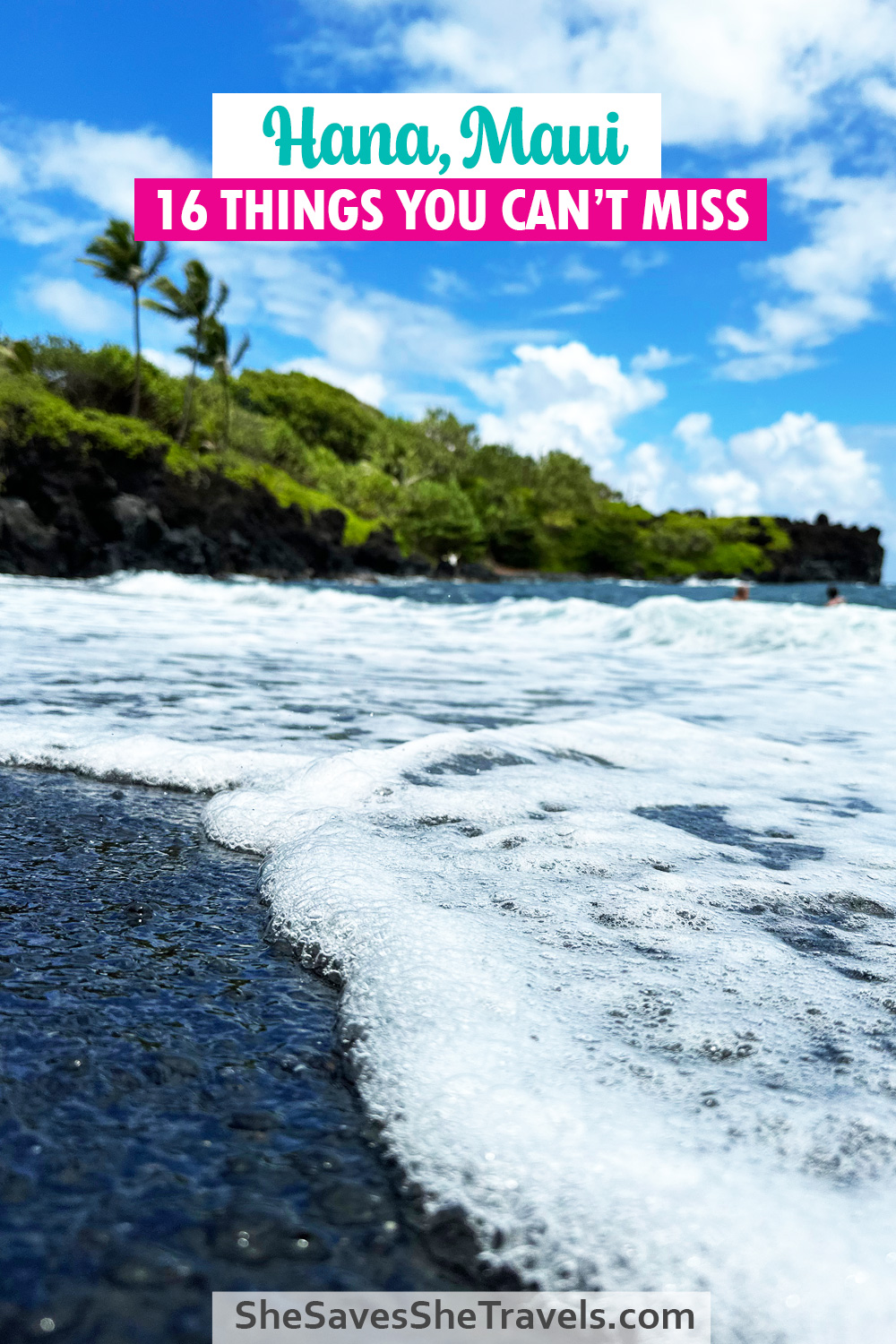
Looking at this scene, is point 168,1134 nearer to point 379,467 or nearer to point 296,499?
point 296,499

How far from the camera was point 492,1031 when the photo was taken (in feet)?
5.48

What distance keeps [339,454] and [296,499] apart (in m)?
36.4

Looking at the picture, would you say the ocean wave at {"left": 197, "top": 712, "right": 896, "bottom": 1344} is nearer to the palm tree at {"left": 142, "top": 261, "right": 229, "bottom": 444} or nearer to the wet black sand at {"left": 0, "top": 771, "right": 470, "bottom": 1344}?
the wet black sand at {"left": 0, "top": 771, "right": 470, "bottom": 1344}

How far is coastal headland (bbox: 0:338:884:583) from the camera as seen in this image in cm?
2942

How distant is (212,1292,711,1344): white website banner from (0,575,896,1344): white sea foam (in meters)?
0.04

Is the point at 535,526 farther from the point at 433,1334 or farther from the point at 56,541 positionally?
the point at 433,1334

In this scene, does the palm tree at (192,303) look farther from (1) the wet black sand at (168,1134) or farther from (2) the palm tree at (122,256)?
(1) the wet black sand at (168,1134)

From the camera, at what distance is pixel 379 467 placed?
65.2 meters

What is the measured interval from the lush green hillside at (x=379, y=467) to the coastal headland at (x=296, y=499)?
0.12 meters

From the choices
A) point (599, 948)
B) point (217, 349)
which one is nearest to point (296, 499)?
point (217, 349)

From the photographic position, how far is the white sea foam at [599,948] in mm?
1209

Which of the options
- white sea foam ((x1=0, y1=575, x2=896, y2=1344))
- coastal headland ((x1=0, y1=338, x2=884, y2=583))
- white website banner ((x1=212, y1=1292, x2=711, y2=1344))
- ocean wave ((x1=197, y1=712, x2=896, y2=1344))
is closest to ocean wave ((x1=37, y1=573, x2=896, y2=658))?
white sea foam ((x1=0, y1=575, x2=896, y2=1344))

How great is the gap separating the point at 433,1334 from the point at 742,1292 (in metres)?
0.42

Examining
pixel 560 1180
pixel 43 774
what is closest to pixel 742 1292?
pixel 560 1180
